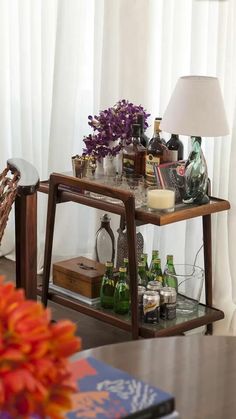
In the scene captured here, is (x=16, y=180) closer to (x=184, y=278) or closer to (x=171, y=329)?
(x=171, y=329)

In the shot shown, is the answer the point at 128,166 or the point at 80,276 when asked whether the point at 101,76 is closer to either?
the point at 128,166

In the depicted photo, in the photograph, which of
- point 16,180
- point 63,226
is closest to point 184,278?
point 63,226

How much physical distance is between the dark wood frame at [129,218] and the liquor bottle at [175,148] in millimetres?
208

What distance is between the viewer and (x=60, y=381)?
1037 millimetres

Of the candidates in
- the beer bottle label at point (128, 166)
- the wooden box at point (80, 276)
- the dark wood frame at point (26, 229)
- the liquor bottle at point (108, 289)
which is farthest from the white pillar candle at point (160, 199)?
the dark wood frame at point (26, 229)

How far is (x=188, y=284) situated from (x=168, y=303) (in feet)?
0.90

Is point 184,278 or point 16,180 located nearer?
point 16,180

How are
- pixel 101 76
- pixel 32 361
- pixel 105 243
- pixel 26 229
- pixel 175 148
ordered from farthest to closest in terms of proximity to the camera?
pixel 101 76 < pixel 105 243 < pixel 175 148 < pixel 26 229 < pixel 32 361

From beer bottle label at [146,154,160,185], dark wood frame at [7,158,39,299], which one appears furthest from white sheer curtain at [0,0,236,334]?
dark wood frame at [7,158,39,299]

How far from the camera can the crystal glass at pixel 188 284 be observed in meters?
3.29

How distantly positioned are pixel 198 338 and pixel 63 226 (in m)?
2.29

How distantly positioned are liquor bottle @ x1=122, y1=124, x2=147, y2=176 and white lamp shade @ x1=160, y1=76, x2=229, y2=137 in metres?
0.32

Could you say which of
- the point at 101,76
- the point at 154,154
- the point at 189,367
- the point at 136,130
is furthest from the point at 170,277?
the point at 189,367

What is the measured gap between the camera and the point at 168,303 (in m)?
3.16
